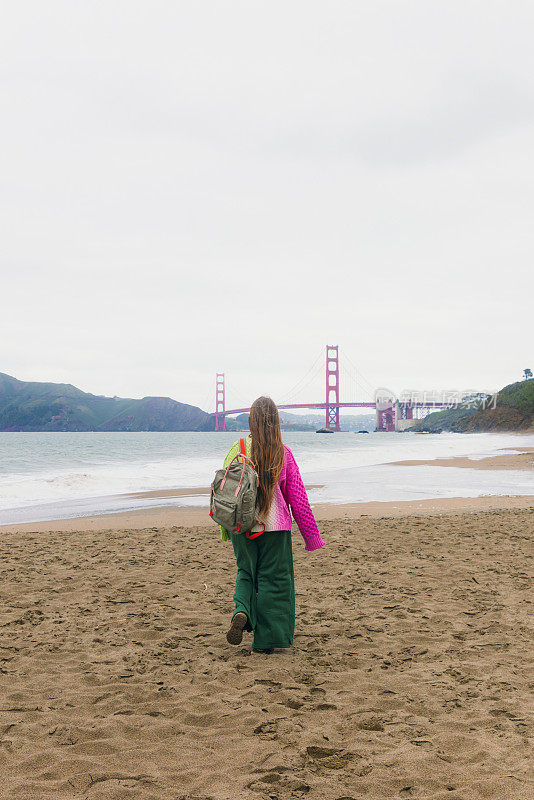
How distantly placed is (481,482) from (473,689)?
12.6 meters

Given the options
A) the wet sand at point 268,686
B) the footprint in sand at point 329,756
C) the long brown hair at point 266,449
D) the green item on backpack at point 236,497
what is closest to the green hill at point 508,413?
the wet sand at point 268,686

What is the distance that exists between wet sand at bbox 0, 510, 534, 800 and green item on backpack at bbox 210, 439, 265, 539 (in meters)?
0.81

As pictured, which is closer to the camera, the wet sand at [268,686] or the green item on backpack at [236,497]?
the wet sand at [268,686]

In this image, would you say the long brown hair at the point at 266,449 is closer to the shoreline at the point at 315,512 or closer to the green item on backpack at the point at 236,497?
the green item on backpack at the point at 236,497

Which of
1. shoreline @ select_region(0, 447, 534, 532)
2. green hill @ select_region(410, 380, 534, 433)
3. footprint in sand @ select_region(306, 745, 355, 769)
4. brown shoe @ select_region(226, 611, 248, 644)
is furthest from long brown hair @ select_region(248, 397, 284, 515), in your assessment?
green hill @ select_region(410, 380, 534, 433)

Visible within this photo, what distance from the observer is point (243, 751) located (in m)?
2.43

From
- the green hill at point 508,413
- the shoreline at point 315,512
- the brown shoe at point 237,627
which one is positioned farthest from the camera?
the green hill at point 508,413

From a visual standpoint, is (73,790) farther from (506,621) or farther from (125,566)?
(125,566)

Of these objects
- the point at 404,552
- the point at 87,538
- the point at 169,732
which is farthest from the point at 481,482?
the point at 169,732

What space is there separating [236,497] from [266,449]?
34 centimetres

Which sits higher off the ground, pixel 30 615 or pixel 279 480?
pixel 279 480

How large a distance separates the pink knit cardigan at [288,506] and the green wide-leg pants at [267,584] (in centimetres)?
7

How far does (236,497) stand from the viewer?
3.18 metres

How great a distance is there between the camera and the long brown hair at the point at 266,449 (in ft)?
10.9
